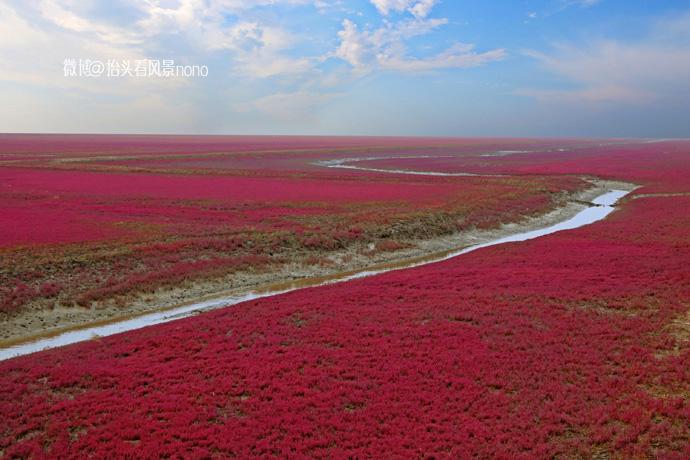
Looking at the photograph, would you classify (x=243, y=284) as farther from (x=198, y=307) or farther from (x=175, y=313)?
(x=175, y=313)

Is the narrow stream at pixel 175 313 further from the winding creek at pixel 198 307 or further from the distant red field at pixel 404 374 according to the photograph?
the distant red field at pixel 404 374

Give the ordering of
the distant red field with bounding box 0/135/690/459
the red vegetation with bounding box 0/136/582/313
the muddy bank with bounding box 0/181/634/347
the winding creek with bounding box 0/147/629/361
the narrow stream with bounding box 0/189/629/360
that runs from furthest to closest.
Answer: the red vegetation with bounding box 0/136/582/313
the muddy bank with bounding box 0/181/634/347
the winding creek with bounding box 0/147/629/361
the narrow stream with bounding box 0/189/629/360
the distant red field with bounding box 0/135/690/459

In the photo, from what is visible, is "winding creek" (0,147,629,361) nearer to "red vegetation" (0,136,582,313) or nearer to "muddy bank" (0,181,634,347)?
"muddy bank" (0,181,634,347)

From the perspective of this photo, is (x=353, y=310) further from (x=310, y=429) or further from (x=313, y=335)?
(x=310, y=429)

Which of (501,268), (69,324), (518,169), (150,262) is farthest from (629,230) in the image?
(518,169)

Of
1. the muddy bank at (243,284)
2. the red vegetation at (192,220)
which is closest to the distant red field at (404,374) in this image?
the muddy bank at (243,284)

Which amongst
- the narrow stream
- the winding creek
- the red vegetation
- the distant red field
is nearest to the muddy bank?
the winding creek
